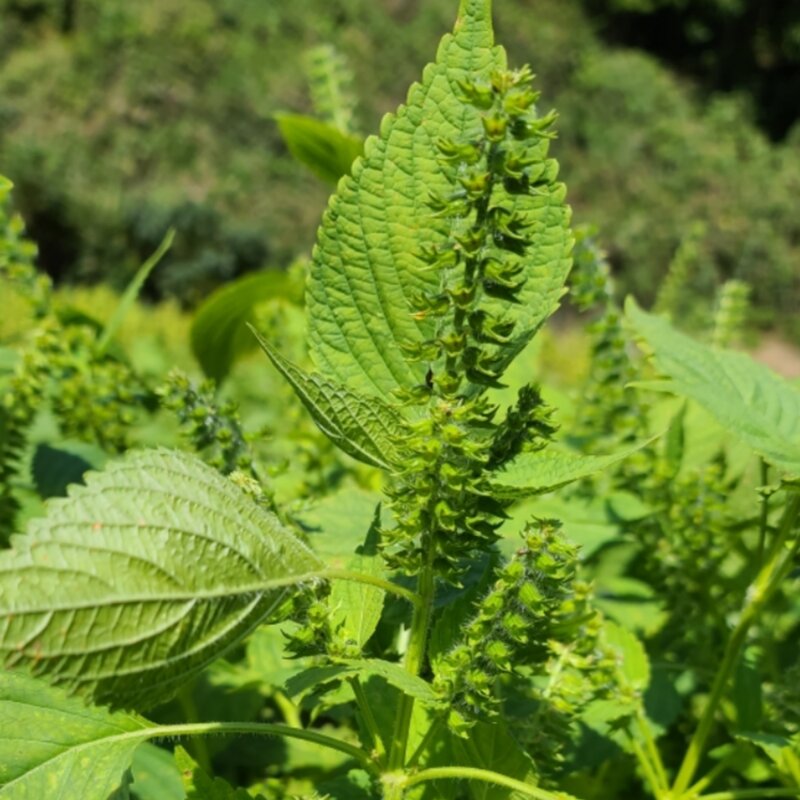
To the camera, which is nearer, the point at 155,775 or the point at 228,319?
the point at 155,775

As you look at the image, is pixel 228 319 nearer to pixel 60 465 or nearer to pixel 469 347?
pixel 60 465

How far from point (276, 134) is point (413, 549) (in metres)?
13.7

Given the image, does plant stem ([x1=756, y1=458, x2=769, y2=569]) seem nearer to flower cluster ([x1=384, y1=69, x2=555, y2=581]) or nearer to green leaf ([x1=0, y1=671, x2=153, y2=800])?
flower cluster ([x1=384, y1=69, x2=555, y2=581])

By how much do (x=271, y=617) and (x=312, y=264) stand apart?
0.73 ft

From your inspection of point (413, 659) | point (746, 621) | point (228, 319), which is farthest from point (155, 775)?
point (228, 319)

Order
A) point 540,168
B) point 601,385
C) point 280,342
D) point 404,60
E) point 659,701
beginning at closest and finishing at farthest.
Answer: point 540,168 → point 659,701 → point 601,385 → point 280,342 → point 404,60

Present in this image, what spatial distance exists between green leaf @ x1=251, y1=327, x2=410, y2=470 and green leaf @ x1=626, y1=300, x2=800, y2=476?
0.76 feet

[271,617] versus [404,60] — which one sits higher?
[404,60]

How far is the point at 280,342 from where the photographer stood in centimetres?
140

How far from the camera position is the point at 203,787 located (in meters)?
0.63

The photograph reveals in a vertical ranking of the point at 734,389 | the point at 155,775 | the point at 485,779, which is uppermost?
the point at 734,389

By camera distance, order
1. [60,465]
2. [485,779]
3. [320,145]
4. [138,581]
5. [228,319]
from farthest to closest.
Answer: [228,319]
[320,145]
[60,465]
[485,779]
[138,581]

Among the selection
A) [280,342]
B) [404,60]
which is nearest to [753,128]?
[404,60]

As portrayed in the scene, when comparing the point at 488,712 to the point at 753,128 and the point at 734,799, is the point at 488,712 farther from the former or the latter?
the point at 753,128
